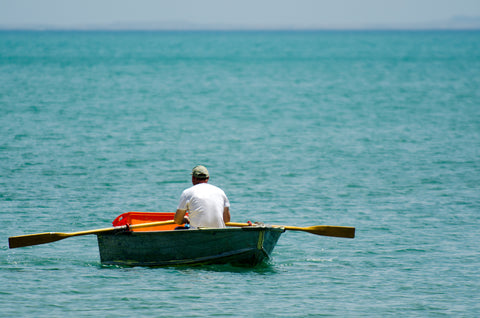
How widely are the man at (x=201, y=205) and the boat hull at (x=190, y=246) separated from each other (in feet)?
0.89

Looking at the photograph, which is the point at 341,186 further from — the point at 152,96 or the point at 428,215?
the point at 152,96

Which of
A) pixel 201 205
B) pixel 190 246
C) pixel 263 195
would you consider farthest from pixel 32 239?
pixel 263 195

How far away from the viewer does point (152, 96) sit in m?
60.0

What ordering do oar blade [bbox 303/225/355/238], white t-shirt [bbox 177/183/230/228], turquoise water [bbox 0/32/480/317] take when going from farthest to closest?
oar blade [bbox 303/225/355/238] → white t-shirt [bbox 177/183/230/228] → turquoise water [bbox 0/32/480/317]

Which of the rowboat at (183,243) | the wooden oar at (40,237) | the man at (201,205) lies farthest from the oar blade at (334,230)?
the wooden oar at (40,237)

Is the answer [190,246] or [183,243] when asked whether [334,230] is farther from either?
[183,243]

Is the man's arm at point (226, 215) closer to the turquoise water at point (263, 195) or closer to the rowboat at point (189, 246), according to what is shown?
the rowboat at point (189, 246)

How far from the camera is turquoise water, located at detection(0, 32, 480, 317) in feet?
41.8

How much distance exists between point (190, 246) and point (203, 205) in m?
0.73

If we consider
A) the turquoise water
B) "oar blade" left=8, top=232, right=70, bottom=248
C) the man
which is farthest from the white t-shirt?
"oar blade" left=8, top=232, right=70, bottom=248

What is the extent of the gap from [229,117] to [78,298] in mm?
33206

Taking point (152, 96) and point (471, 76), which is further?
point (471, 76)

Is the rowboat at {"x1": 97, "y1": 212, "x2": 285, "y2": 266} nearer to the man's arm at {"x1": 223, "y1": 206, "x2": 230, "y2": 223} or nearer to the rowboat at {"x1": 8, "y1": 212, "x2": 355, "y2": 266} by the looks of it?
the rowboat at {"x1": 8, "y1": 212, "x2": 355, "y2": 266}

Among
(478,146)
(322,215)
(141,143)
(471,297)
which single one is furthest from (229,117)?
(471,297)
